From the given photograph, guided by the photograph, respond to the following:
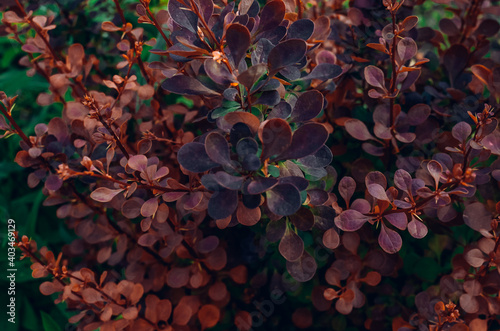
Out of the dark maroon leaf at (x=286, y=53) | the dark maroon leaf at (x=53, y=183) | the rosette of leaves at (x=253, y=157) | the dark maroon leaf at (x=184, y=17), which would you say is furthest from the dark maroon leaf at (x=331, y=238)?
the dark maroon leaf at (x=53, y=183)

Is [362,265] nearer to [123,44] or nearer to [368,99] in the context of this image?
[368,99]

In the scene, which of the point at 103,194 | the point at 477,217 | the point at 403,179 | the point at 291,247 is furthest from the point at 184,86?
the point at 477,217

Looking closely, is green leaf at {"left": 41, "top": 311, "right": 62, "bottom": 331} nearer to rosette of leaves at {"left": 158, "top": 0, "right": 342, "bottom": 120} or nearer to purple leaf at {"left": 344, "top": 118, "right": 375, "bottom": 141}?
rosette of leaves at {"left": 158, "top": 0, "right": 342, "bottom": 120}

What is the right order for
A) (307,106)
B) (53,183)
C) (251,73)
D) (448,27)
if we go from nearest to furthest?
(251,73), (307,106), (53,183), (448,27)

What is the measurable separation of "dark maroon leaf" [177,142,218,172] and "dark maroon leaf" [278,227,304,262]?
0.27 m

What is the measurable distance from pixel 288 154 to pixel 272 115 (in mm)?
132

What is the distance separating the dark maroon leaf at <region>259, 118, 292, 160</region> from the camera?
798 mm

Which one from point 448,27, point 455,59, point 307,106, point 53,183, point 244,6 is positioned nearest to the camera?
point 307,106

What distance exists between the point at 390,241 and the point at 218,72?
550 mm

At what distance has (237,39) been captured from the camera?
0.82 meters

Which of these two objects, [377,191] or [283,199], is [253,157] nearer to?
[283,199]

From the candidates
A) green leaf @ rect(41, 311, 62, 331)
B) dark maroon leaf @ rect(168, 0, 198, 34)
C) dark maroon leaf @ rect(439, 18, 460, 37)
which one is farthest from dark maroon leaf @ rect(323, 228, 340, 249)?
green leaf @ rect(41, 311, 62, 331)

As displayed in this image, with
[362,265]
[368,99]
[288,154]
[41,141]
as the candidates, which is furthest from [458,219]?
[41,141]

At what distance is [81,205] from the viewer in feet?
4.38
